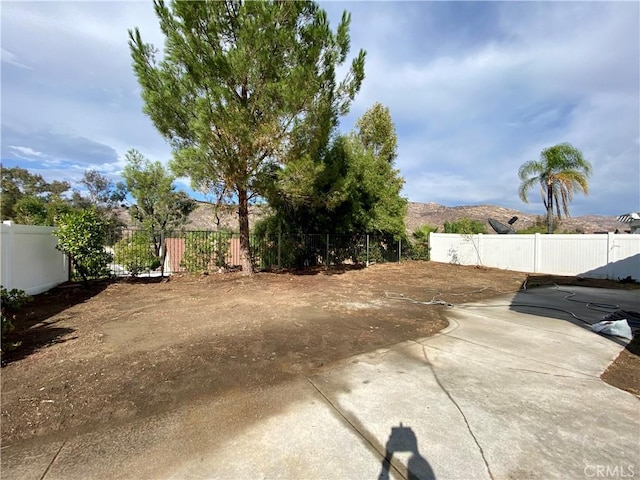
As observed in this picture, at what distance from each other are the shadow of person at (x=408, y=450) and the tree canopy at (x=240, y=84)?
7778 mm

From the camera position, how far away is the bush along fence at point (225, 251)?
34.3ft

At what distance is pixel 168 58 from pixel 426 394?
9.94m

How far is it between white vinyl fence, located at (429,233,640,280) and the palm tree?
1964mm

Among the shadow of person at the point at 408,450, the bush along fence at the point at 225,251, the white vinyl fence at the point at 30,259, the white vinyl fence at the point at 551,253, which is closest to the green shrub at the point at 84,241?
the white vinyl fence at the point at 30,259

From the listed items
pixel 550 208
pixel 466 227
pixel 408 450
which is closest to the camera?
pixel 408 450

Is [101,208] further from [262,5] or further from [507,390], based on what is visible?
[507,390]

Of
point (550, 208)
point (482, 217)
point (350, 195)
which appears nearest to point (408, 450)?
point (350, 195)

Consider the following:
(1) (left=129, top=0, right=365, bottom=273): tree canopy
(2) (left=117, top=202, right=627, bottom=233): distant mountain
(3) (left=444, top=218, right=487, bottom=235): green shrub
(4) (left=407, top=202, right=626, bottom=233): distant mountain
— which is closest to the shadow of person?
(1) (left=129, top=0, right=365, bottom=273): tree canopy

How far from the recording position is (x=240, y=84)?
886 cm

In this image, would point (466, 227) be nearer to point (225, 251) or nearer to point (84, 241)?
point (225, 251)

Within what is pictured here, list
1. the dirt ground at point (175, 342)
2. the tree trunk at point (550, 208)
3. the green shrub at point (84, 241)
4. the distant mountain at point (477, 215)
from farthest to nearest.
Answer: the distant mountain at point (477, 215) → the tree trunk at point (550, 208) → the green shrub at point (84, 241) → the dirt ground at point (175, 342)

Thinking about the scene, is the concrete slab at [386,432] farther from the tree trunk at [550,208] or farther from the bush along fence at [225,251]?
the tree trunk at [550,208]

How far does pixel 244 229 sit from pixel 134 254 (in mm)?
3678

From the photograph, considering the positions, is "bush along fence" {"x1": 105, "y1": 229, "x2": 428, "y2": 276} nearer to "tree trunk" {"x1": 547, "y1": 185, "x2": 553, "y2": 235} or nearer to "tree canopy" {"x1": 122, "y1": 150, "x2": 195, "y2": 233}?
"tree canopy" {"x1": 122, "y1": 150, "x2": 195, "y2": 233}
